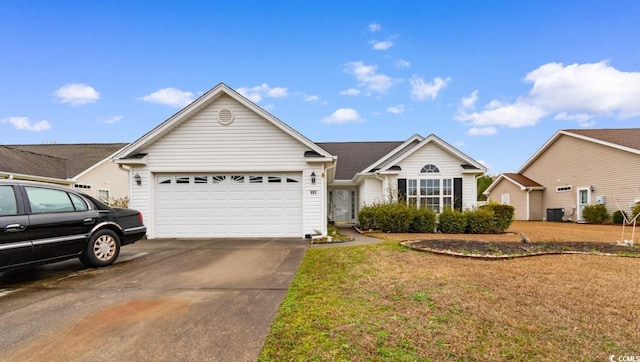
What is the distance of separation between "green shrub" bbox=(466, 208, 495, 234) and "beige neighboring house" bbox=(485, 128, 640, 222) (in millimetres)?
8579

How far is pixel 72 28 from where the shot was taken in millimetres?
12312

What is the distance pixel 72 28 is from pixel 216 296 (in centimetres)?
1362

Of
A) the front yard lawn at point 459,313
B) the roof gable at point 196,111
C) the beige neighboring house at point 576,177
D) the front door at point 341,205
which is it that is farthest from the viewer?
the front door at point 341,205

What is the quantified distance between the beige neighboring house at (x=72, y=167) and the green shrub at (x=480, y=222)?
1835 cm

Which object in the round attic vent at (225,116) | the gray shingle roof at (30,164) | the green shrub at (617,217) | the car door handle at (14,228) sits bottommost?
the green shrub at (617,217)

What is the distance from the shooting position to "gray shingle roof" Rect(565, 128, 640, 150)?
59.8 feet

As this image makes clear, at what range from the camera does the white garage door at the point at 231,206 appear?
1090 centimetres

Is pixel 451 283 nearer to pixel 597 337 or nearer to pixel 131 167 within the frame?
pixel 597 337

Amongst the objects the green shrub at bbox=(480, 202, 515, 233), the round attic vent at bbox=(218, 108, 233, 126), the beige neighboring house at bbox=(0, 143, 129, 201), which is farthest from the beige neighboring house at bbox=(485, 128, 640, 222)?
the beige neighboring house at bbox=(0, 143, 129, 201)

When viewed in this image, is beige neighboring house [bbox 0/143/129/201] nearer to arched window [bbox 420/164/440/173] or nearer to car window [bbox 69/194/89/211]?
car window [bbox 69/194/89/211]

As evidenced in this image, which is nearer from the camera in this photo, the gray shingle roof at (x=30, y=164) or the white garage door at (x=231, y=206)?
the white garage door at (x=231, y=206)

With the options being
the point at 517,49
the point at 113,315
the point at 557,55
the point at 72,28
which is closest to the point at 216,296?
the point at 113,315

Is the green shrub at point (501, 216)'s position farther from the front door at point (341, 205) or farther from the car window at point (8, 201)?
the car window at point (8, 201)

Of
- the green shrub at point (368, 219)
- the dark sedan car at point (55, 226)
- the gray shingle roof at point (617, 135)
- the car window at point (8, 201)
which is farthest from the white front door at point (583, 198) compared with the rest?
the car window at point (8, 201)
